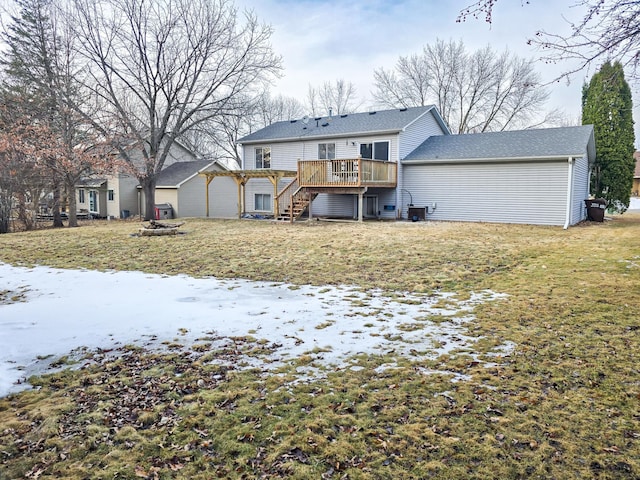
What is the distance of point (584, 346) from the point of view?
4.12m

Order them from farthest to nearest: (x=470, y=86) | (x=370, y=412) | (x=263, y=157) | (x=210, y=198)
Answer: (x=470, y=86)
(x=210, y=198)
(x=263, y=157)
(x=370, y=412)

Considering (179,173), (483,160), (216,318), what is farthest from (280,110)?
(216,318)

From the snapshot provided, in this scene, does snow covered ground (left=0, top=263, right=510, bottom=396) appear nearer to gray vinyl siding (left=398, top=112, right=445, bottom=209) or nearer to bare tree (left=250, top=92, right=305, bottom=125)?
gray vinyl siding (left=398, top=112, right=445, bottom=209)

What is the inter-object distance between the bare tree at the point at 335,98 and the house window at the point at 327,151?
21.4 m

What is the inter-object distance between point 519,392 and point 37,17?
934 inches

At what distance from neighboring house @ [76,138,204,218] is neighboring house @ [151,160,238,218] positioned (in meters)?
1.81

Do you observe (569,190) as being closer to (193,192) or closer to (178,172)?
(193,192)

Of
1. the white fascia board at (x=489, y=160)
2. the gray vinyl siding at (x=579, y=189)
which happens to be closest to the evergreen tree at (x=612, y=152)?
the gray vinyl siding at (x=579, y=189)

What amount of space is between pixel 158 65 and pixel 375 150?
36.7ft

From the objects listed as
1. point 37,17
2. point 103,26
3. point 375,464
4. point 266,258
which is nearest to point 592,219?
point 266,258

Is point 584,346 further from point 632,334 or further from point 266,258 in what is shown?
point 266,258

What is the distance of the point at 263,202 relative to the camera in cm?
2431

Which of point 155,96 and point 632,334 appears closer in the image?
point 632,334

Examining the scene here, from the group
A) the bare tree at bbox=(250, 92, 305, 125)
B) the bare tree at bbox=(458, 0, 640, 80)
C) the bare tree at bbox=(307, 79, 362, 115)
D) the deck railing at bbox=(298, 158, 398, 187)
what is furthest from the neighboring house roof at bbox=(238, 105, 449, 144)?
the bare tree at bbox=(307, 79, 362, 115)
